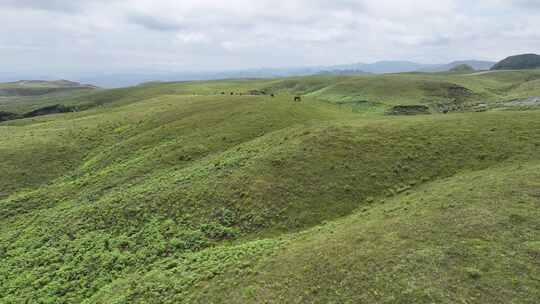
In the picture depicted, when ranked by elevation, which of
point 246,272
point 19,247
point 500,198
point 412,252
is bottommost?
point 19,247

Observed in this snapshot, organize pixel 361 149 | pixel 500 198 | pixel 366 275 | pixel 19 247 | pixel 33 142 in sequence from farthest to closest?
pixel 33 142
pixel 361 149
pixel 19 247
pixel 500 198
pixel 366 275

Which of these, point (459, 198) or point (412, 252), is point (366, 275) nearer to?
point (412, 252)

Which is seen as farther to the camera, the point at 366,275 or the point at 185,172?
the point at 185,172

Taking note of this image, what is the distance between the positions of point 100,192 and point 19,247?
29.7 feet

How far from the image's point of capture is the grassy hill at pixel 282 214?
55.6 ft

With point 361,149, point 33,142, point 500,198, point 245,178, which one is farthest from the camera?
point 33,142

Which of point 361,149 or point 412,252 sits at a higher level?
point 361,149

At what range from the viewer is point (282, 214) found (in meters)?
26.6

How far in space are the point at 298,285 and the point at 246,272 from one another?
3483 mm

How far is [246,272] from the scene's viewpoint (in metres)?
19.3

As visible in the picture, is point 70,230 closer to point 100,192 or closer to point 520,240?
point 100,192

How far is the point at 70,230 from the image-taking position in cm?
2906

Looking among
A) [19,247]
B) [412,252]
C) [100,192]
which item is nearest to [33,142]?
[100,192]

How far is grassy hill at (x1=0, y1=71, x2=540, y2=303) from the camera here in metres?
16.9
